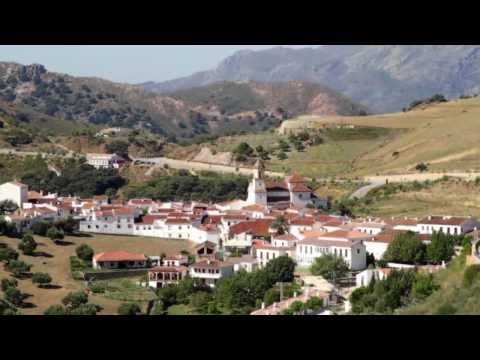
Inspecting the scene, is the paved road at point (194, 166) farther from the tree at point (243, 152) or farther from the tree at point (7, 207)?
the tree at point (7, 207)

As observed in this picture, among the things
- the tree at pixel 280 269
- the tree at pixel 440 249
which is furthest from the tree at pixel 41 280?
the tree at pixel 440 249

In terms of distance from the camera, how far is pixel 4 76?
79875mm

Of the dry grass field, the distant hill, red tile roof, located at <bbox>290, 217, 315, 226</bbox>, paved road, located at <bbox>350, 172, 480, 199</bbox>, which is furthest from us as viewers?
the distant hill

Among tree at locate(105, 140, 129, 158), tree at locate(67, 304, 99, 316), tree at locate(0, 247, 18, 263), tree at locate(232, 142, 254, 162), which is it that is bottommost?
tree at locate(67, 304, 99, 316)

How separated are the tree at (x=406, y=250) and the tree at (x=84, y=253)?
6467mm

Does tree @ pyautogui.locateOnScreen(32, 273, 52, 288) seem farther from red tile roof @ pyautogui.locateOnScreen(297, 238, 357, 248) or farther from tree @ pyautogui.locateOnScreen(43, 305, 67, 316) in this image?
red tile roof @ pyautogui.locateOnScreen(297, 238, 357, 248)

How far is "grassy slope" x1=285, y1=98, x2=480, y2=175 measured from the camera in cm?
3334

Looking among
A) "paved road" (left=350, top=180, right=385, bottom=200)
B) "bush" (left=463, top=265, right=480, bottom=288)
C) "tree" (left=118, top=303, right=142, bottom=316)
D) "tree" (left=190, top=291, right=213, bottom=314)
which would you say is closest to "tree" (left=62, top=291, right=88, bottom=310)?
"tree" (left=118, top=303, right=142, bottom=316)

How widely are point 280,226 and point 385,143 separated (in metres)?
18.1

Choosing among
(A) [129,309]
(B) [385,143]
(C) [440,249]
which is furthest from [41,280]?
(B) [385,143]

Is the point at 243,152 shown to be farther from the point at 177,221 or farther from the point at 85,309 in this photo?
the point at 85,309

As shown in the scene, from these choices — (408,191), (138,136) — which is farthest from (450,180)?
(138,136)

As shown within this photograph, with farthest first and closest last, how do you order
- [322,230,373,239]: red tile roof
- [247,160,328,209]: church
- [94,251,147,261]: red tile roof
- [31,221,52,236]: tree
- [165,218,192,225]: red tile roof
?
[247,160,328,209]: church, [165,218,192,225]: red tile roof, [31,221,52,236]: tree, [94,251,147,261]: red tile roof, [322,230,373,239]: red tile roof

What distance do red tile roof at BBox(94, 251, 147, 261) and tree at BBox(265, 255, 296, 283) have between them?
13.5 feet
